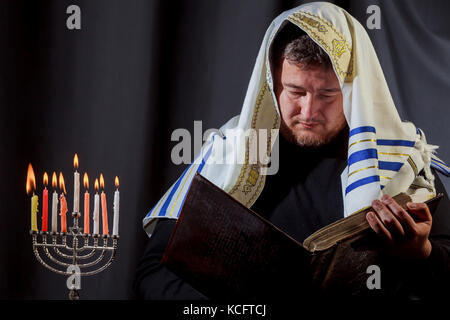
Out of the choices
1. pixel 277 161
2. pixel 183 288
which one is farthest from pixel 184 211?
pixel 277 161

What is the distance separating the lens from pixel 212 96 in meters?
2.10

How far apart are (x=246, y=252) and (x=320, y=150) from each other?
66 cm

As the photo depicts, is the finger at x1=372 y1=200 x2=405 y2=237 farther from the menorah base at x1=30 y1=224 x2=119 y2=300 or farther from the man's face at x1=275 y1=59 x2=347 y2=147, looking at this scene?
the menorah base at x1=30 y1=224 x2=119 y2=300

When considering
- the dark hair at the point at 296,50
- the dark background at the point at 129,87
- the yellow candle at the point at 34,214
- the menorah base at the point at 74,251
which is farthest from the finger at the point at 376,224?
the dark background at the point at 129,87

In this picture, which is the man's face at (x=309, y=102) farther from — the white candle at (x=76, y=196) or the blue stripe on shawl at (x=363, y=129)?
the white candle at (x=76, y=196)

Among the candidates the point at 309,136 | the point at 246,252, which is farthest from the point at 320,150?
the point at 246,252

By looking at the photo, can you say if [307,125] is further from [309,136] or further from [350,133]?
[350,133]

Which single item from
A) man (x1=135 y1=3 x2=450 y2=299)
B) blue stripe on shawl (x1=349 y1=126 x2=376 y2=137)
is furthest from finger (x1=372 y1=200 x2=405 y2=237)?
blue stripe on shawl (x1=349 y1=126 x2=376 y2=137)

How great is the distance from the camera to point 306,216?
1.61m

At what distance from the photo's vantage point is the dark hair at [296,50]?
5.16 ft

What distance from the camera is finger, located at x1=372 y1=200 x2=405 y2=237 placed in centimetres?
121

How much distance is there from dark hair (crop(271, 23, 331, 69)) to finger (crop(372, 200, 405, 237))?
1.73ft
